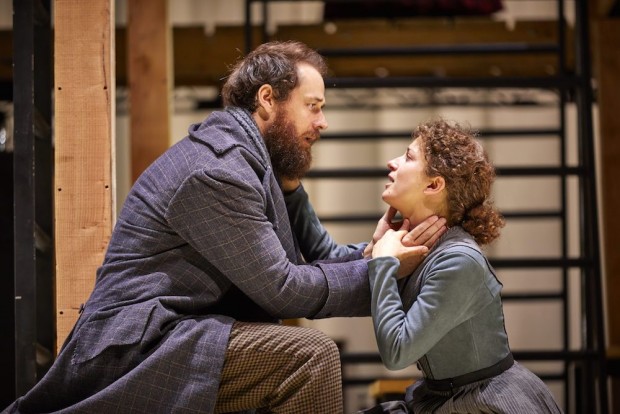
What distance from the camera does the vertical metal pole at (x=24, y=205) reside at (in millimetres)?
3182

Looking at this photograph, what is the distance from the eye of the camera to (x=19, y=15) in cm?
324

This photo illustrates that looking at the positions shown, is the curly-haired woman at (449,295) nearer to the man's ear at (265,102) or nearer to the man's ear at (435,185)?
the man's ear at (435,185)

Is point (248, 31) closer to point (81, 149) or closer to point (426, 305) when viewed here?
point (81, 149)

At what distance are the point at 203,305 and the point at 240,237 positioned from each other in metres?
0.23

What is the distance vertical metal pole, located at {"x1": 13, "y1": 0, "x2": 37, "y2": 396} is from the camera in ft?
10.4

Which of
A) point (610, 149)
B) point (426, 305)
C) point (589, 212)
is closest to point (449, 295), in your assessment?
point (426, 305)

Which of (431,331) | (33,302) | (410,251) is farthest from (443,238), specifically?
(33,302)

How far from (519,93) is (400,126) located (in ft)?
4.42

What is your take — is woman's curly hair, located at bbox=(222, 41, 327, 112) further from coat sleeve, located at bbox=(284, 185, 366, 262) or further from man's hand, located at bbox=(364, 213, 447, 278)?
man's hand, located at bbox=(364, 213, 447, 278)

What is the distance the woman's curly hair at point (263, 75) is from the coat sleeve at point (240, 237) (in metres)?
0.45

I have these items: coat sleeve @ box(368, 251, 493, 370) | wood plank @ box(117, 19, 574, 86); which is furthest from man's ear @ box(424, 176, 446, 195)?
wood plank @ box(117, 19, 574, 86)

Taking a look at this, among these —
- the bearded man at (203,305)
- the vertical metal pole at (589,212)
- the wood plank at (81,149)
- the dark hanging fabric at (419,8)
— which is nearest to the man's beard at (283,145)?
the bearded man at (203,305)

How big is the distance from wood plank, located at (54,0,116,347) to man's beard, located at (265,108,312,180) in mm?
565

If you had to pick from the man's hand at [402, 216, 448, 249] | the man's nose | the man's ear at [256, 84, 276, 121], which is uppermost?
the man's ear at [256, 84, 276, 121]
